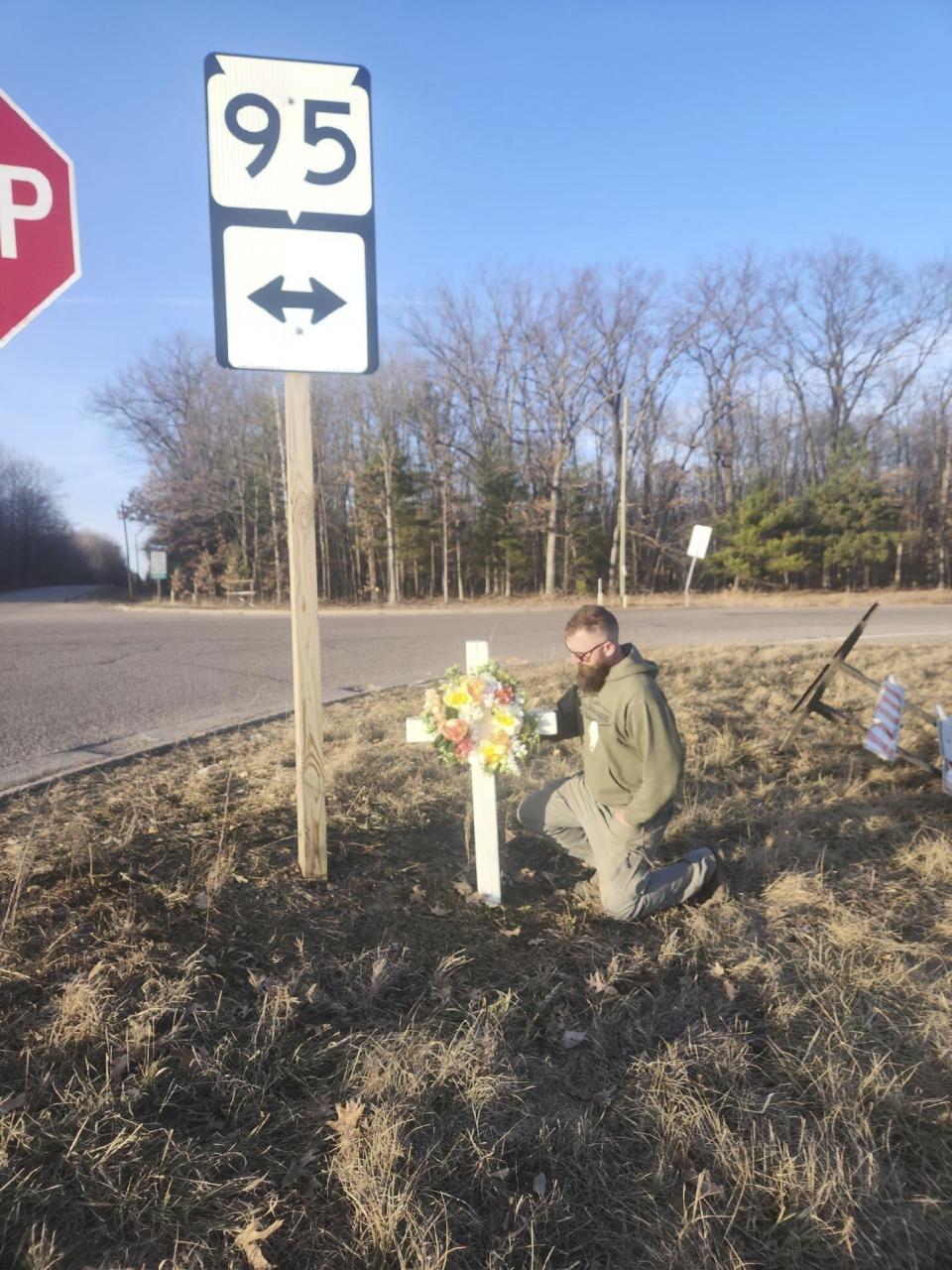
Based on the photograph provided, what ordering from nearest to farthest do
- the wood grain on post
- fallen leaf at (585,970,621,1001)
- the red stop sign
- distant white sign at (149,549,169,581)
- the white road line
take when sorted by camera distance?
the red stop sign, fallen leaf at (585,970,621,1001), the wood grain on post, the white road line, distant white sign at (149,549,169,581)

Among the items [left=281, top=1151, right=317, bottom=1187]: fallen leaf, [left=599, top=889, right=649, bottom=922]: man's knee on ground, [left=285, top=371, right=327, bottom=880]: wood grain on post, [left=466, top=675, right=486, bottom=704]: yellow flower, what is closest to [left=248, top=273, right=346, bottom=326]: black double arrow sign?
[left=285, top=371, right=327, bottom=880]: wood grain on post

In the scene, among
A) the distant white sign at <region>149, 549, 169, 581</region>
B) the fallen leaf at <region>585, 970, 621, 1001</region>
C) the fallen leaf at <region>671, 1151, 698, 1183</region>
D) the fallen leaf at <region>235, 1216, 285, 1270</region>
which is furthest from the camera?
the distant white sign at <region>149, 549, 169, 581</region>

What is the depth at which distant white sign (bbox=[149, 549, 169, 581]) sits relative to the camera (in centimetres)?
3386

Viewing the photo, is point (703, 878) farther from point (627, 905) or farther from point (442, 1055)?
point (442, 1055)

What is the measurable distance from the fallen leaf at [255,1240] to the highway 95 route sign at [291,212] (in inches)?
105

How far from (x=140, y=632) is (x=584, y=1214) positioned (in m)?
12.7

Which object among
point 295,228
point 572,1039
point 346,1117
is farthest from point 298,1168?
point 295,228

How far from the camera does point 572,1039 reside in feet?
7.93

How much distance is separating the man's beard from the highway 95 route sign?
5.04 ft

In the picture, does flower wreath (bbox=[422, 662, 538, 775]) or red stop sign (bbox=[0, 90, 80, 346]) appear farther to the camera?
flower wreath (bbox=[422, 662, 538, 775])

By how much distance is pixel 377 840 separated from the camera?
3816mm

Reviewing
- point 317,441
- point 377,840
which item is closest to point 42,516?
point 317,441

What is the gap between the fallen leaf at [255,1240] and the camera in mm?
1631

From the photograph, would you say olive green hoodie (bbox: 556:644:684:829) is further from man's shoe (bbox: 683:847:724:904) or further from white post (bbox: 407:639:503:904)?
white post (bbox: 407:639:503:904)
